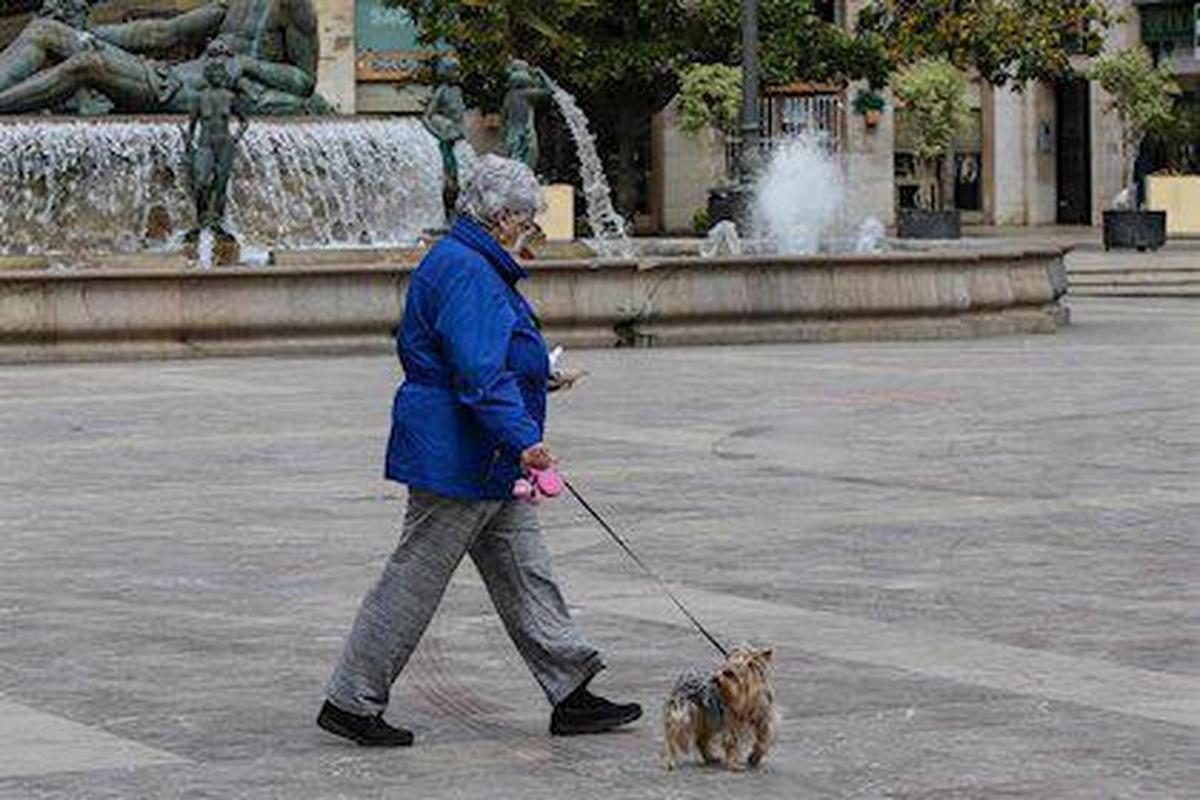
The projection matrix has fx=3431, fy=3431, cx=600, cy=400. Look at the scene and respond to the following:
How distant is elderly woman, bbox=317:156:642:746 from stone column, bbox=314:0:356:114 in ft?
176

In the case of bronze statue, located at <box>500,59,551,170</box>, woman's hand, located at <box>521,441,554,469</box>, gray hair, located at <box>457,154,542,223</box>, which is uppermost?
bronze statue, located at <box>500,59,551,170</box>

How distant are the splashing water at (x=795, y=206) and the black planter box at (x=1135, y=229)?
374 inches

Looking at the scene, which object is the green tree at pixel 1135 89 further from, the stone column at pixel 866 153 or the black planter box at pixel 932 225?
the stone column at pixel 866 153

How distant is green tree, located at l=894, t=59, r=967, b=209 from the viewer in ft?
202

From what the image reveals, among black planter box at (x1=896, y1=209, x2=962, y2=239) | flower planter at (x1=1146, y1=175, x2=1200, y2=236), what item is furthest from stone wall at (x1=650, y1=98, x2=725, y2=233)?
black planter box at (x1=896, y1=209, x2=962, y2=239)

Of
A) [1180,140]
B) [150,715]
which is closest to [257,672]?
[150,715]

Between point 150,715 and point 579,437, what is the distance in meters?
9.30

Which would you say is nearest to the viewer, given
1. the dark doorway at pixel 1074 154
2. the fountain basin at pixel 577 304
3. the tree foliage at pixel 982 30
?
the fountain basin at pixel 577 304

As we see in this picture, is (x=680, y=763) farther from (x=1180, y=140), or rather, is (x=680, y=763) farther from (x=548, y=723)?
(x=1180, y=140)

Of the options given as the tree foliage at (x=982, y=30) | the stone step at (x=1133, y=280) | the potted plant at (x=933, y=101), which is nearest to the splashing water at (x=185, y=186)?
the stone step at (x=1133, y=280)

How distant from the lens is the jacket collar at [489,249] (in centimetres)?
882

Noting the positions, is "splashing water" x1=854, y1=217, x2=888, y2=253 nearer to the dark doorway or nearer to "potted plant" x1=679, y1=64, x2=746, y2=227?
"potted plant" x1=679, y1=64, x2=746, y2=227

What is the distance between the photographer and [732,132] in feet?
199

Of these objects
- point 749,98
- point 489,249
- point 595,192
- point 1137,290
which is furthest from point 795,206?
point 489,249
